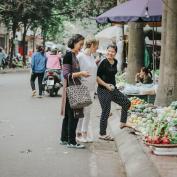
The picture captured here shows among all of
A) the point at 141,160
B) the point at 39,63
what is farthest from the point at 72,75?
the point at 39,63

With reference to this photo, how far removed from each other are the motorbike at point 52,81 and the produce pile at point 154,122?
6523 mm

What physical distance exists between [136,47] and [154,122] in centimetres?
916

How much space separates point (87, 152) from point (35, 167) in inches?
57.5

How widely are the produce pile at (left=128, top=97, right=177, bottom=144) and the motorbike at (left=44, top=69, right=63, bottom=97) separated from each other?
652 cm

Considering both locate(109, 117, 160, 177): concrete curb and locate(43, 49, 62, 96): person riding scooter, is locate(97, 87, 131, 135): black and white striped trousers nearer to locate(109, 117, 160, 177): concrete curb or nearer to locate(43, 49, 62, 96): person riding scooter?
locate(109, 117, 160, 177): concrete curb

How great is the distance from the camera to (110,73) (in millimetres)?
9984

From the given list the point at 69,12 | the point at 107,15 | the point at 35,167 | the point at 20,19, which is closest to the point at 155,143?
the point at 35,167

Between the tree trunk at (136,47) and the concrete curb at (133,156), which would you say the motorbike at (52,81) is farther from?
the concrete curb at (133,156)

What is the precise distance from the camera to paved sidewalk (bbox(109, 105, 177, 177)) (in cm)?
710

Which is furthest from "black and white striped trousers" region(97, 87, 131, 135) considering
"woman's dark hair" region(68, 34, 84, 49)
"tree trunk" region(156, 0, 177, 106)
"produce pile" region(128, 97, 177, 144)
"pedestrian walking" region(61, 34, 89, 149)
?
"tree trunk" region(156, 0, 177, 106)

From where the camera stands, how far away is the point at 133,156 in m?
8.33

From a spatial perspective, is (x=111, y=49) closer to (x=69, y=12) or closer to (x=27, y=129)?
(x=27, y=129)

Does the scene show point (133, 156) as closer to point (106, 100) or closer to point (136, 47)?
point (106, 100)

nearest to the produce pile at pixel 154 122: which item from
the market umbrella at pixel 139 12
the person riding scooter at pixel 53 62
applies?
the market umbrella at pixel 139 12
